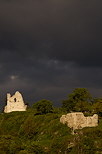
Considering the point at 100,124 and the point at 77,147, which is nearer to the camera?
the point at 77,147

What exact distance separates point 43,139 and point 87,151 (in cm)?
1759

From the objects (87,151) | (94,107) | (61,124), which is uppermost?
(94,107)

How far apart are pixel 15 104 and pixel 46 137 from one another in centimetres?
5489

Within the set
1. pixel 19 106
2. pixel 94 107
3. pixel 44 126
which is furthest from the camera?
pixel 19 106

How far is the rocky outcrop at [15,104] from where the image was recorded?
141 m

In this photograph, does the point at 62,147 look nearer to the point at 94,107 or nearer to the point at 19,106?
the point at 94,107

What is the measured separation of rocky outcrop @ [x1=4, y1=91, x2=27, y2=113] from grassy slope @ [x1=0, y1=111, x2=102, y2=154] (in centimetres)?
2595

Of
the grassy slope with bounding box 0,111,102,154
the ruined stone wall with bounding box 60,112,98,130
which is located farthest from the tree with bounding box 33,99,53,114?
the ruined stone wall with bounding box 60,112,98,130

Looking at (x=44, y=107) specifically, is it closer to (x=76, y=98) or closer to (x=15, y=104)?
(x=76, y=98)

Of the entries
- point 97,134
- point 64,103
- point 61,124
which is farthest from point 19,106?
point 97,134

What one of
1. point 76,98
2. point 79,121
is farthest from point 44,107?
point 79,121

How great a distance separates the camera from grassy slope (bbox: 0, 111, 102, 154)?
70931mm

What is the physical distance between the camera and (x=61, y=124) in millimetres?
91375

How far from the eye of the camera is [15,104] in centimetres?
14200
